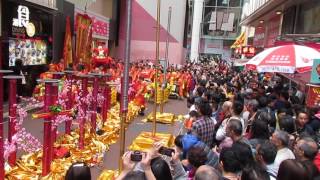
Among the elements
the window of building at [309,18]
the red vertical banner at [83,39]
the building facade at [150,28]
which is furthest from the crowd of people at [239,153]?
the building facade at [150,28]

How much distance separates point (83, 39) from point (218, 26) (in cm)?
2970

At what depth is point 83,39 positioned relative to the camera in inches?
619

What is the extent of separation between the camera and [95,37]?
2030 cm

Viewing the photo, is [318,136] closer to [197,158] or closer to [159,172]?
[197,158]

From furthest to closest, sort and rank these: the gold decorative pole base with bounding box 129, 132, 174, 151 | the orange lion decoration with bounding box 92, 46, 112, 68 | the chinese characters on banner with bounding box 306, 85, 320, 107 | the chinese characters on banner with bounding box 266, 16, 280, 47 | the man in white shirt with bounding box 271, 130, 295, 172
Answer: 1. the chinese characters on banner with bounding box 266, 16, 280, 47
2. the orange lion decoration with bounding box 92, 46, 112, 68
3. the chinese characters on banner with bounding box 306, 85, 320, 107
4. the gold decorative pole base with bounding box 129, 132, 174, 151
5. the man in white shirt with bounding box 271, 130, 295, 172

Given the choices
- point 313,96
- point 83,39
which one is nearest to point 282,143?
point 313,96

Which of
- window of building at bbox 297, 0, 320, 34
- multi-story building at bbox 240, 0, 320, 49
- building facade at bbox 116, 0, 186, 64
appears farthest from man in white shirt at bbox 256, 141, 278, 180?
building facade at bbox 116, 0, 186, 64

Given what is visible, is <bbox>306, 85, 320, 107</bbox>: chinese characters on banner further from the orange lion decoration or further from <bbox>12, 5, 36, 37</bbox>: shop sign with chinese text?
the orange lion decoration

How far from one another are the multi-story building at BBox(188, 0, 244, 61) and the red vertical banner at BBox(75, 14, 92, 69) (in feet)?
80.3

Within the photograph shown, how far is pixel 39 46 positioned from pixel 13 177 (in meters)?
8.68

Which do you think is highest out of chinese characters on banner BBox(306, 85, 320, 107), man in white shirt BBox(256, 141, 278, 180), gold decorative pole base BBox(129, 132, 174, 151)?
chinese characters on banner BBox(306, 85, 320, 107)

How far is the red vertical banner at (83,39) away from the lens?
15.3 metres

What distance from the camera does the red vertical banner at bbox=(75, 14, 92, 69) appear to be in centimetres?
1528

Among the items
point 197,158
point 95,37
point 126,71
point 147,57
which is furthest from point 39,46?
point 147,57
